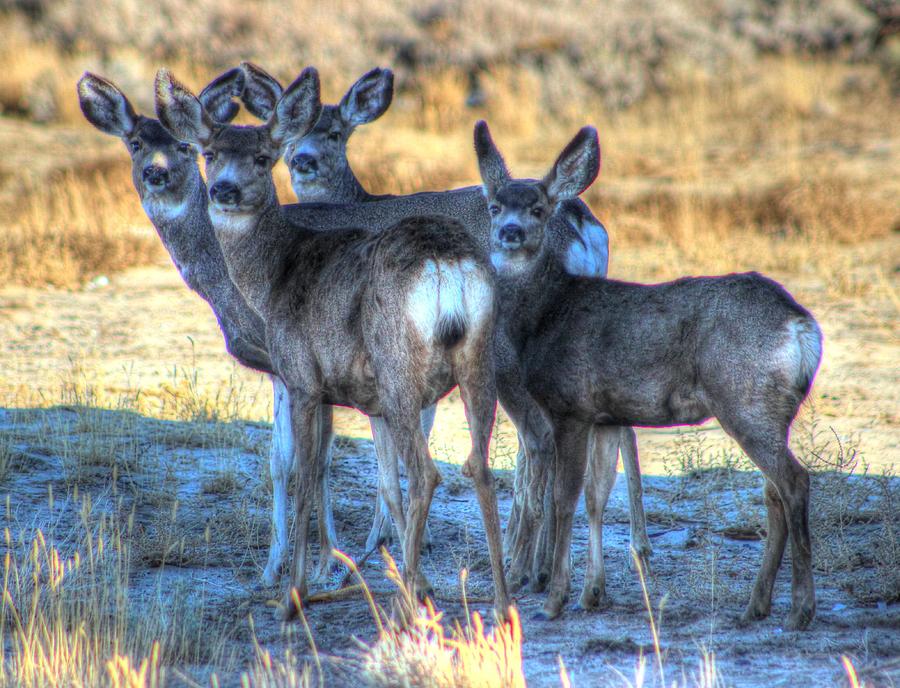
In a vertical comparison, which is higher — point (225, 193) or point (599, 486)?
point (225, 193)

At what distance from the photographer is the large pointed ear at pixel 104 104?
8.87 meters

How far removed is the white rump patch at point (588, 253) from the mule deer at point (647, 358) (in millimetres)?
517

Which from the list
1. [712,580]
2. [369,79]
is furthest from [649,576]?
[369,79]

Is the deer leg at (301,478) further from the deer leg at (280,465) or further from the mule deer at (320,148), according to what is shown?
the mule deer at (320,148)

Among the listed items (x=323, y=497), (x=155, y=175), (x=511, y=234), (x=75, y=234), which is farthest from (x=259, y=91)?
(x=75, y=234)

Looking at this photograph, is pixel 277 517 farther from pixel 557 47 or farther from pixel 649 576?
pixel 557 47

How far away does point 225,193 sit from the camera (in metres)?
7.38

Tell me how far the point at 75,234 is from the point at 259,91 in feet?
25.8

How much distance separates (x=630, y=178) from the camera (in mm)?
21719

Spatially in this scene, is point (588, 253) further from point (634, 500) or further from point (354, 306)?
point (354, 306)

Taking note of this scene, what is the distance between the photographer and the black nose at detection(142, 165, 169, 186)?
8.54 m

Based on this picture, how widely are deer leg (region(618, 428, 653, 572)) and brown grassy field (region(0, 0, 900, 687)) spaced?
216 millimetres

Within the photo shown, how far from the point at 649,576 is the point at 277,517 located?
7.89ft

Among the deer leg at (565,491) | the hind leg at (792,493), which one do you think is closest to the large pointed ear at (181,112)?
the deer leg at (565,491)
